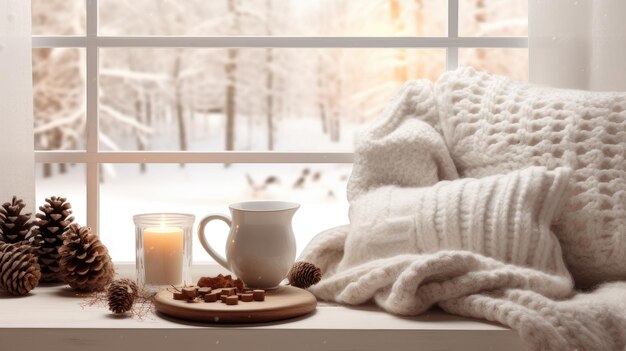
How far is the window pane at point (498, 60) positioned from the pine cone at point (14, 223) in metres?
1.75

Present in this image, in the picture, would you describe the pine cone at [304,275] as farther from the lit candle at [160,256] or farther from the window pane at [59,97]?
the window pane at [59,97]

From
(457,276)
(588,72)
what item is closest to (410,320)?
(457,276)

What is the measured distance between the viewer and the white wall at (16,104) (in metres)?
1.67

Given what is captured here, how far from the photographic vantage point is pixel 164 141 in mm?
3012

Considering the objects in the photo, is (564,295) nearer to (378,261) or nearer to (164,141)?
(378,261)

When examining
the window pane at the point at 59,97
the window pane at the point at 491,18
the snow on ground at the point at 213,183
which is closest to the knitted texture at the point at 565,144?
the snow on ground at the point at 213,183

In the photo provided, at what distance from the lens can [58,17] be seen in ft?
10.1

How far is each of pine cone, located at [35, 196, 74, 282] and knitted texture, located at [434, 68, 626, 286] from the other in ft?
2.50

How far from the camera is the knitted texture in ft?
4.75

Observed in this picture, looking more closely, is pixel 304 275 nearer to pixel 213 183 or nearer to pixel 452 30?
pixel 452 30

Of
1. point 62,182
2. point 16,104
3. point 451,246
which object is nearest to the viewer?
point 451,246

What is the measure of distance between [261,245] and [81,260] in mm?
356

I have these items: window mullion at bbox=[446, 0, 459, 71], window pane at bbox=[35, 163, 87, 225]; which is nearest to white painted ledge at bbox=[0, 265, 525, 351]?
window mullion at bbox=[446, 0, 459, 71]

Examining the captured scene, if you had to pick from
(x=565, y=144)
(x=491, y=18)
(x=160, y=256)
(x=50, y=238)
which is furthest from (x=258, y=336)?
(x=491, y=18)
